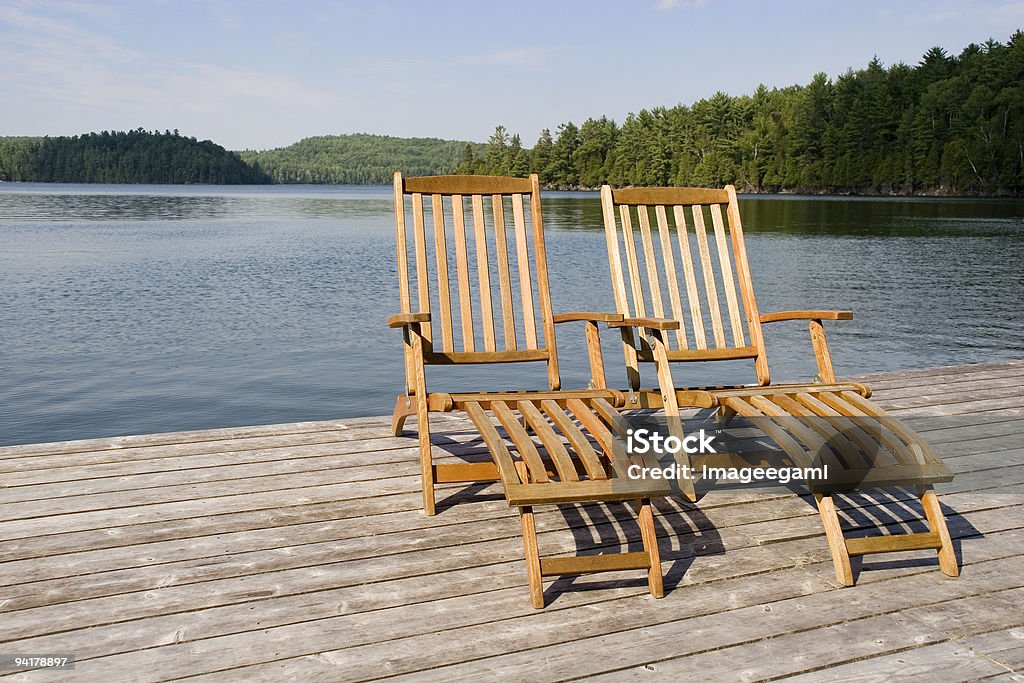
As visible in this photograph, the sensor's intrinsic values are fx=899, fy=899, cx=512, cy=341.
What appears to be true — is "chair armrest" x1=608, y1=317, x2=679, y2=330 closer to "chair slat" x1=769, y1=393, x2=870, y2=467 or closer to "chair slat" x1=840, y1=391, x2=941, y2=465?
"chair slat" x1=769, y1=393, x2=870, y2=467

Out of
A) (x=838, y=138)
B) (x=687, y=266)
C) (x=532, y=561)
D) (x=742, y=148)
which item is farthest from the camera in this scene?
(x=742, y=148)

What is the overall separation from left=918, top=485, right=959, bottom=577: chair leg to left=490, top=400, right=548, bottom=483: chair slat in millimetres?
1125

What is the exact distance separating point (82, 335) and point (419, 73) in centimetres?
3741

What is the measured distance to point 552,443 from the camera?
2604 millimetres

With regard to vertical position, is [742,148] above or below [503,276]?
above

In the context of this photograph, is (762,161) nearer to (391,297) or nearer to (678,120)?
(678,120)

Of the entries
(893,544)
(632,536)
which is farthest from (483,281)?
(893,544)

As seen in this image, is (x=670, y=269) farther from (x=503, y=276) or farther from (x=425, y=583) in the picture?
(x=425, y=583)

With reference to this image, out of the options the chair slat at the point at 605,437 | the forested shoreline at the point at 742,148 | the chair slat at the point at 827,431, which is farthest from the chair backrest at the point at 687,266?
the forested shoreline at the point at 742,148

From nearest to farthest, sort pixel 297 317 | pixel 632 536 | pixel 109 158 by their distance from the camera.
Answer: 1. pixel 632 536
2. pixel 297 317
3. pixel 109 158

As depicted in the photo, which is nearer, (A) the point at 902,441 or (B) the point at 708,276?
(A) the point at 902,441

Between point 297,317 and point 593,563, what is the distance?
38.8ft

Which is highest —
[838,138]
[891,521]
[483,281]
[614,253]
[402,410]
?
[838,138]

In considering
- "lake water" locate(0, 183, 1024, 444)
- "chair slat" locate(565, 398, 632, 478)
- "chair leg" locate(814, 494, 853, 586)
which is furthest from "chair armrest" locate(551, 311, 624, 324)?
"lake water" locate(0, 183, 1024, 444)
